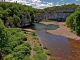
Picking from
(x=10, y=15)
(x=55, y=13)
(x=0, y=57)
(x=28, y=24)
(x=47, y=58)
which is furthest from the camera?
(x=55, y=13)

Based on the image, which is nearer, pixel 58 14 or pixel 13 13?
pixel 13 13

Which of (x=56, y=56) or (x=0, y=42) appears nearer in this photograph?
(x=0, y=42)

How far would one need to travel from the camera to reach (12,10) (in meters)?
87.8

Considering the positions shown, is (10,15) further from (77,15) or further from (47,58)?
(47,58)

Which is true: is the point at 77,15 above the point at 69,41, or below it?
above

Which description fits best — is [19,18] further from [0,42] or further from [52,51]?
[0,42]

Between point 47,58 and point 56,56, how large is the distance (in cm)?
328

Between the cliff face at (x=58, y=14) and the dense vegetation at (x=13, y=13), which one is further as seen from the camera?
the cliff face at (x=58, y=14)

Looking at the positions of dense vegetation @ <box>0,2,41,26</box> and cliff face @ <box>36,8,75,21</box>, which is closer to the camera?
dense vegetation @ <box>0,2,41,26</box>

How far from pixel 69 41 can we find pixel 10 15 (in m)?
34.0

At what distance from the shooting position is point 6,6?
87750mm

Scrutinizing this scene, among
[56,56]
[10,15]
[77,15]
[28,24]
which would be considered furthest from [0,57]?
[28,24]

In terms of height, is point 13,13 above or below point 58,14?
above

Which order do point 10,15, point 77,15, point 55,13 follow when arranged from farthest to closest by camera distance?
point 55,13 → point 10,15 → point 77,15
